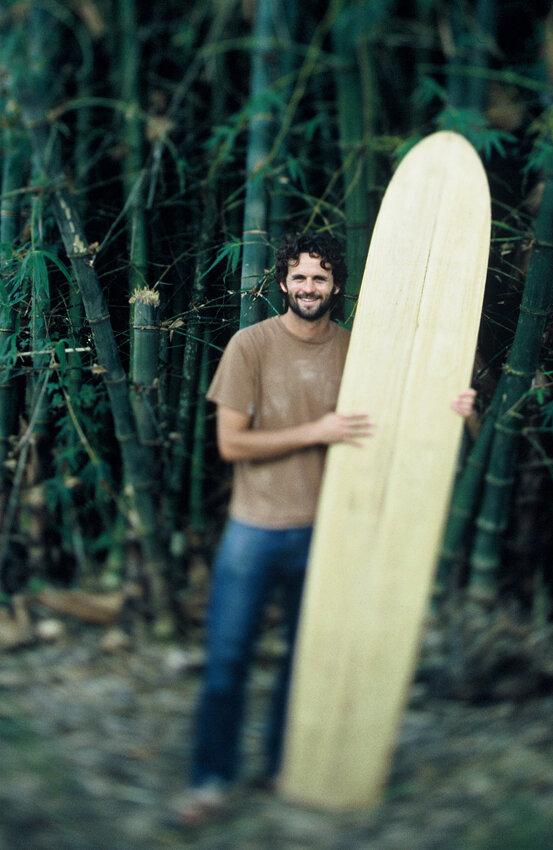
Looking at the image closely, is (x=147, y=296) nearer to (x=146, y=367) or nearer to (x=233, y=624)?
(x=146, y=367)

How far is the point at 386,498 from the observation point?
61.6 inches

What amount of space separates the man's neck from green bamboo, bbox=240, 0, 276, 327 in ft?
1.00

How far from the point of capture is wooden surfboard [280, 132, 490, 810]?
1.50 meters

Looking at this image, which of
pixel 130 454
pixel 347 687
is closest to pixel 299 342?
pixel 130 454

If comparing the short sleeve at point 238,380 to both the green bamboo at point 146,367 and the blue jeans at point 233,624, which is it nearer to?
the blue jeans at point 233,624

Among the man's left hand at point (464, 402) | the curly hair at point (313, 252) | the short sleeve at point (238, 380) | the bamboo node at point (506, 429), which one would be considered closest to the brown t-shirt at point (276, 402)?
the short sleeve at point (238, 380)

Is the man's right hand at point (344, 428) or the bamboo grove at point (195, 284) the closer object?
the man's right hand at point (344, 428)

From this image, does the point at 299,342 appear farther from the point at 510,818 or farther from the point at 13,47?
the point at 13,47

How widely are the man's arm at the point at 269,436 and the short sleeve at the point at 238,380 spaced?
2cm

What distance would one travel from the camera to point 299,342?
1.56m

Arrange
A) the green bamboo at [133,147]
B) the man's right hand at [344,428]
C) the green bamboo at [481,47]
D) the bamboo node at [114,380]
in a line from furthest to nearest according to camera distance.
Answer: the green bamboo at [481,47] < the green bamboo at [133,147] < the bamboo node at [114,380] < the man's right hand at [344,428]

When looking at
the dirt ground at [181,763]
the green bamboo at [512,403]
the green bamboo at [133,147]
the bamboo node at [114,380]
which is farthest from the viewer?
the green bamboo at [133,147]

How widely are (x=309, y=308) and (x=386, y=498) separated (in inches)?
17.6

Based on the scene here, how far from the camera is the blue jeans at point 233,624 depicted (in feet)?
4.86
